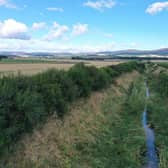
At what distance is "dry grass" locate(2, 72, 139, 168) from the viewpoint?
10907mm

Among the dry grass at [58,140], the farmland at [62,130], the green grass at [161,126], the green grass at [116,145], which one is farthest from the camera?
the green grass at [161,126]

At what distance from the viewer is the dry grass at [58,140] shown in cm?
1091

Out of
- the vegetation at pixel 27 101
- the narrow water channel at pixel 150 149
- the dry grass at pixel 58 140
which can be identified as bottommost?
the narrow water channel at pixel 150 149

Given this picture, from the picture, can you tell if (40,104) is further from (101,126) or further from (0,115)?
(101,126)

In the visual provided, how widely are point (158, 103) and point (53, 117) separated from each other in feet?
49.0

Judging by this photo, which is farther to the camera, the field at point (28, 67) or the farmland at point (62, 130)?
the field at point (28, 67)

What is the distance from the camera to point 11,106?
11492 millimetres

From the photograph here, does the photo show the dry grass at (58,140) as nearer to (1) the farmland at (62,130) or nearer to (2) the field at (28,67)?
(1) the farmland at (62,130)

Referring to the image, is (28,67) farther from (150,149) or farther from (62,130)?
(150,149)

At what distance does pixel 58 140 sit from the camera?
13.5m

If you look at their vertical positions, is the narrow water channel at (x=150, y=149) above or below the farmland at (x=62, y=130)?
below

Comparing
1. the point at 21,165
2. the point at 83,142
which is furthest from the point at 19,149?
the point at 83,142

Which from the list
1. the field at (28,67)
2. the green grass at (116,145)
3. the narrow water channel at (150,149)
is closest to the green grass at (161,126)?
the narrow water channel at (150,149)

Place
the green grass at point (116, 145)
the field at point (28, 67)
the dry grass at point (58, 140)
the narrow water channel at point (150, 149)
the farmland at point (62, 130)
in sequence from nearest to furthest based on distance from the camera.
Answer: the dry grass at point (58, 140) < the farmland at point (62, 130) < the green grass at point (116, 145) < the narrow water channel at point (150, 149) < the field at point (28, 67)
